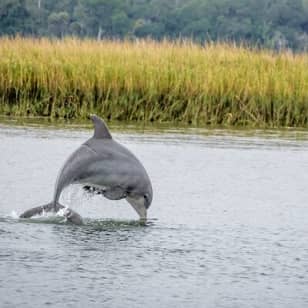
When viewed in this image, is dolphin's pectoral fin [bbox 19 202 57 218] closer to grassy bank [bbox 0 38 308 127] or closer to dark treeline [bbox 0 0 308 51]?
grassy bank [bbox 0 38 308 127]

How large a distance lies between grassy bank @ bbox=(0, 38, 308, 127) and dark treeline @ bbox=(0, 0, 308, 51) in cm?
4849

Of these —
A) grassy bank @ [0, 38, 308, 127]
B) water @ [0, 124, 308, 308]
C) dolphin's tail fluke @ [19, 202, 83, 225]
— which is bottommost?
water @ [0, 124, 308, 308]

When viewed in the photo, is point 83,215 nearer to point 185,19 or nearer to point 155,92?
point 155,92

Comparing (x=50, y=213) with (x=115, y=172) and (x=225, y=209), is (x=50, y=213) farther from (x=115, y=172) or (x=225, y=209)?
(x=225, y=209)

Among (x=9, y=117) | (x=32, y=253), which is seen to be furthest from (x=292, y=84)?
(x=32, y=253)

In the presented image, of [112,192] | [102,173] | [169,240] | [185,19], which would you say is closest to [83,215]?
[112,192]

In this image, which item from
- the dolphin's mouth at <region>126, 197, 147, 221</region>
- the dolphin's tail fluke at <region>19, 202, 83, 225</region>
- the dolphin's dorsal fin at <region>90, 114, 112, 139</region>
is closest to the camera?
the dolphin's tail fluke at <region>19, 202, 83, 225</region>

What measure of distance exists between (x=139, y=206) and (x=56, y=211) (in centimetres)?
90

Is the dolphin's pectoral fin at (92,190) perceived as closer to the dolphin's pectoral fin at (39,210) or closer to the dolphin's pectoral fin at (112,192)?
the dolphin's pectoral fin at (112,192)

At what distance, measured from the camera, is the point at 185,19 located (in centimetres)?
8438

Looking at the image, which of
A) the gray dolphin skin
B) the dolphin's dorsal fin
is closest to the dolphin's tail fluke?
the gray dolphin skin

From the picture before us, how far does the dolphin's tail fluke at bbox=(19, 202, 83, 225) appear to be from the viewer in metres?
12.1

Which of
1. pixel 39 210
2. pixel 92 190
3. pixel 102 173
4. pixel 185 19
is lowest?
pixel 39 210

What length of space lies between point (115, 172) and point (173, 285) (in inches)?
101
